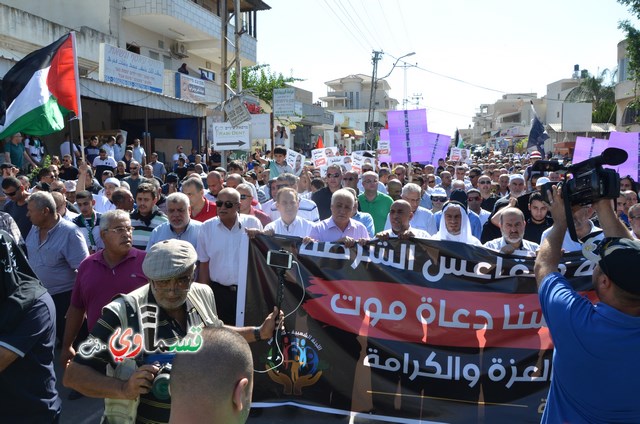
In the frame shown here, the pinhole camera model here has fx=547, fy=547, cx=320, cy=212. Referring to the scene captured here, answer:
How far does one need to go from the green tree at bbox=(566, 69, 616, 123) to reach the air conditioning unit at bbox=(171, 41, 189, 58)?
135ft

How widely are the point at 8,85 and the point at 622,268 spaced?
8.34 meters

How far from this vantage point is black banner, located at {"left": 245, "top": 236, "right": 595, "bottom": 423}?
4.18 meters

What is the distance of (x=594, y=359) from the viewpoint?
2137mm

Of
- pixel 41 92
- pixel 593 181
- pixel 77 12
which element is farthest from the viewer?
pixel 77 12

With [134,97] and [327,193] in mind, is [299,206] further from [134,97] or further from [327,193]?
[134,97]

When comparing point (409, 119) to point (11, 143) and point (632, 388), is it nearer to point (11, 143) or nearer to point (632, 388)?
point (11, 143)

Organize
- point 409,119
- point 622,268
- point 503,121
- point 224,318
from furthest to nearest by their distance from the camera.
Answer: point 503,121
point 409,119
point 224,318
point 622,268

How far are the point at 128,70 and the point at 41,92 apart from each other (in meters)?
9.41

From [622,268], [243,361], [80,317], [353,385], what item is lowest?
[353,385]

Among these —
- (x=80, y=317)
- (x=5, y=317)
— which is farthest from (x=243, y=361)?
(x=80, y=317)

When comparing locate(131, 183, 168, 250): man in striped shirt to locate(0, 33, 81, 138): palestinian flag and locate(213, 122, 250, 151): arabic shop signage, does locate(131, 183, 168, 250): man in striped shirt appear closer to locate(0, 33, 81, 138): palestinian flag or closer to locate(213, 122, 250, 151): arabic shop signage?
locate(0, 33, 81, 138): palestinian flag

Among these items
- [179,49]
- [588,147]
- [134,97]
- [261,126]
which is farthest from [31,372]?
[179,49]

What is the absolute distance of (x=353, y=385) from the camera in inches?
169

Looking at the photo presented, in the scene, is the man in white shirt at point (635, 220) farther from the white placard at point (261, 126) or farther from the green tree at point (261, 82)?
the green tree at point (261, 82)
